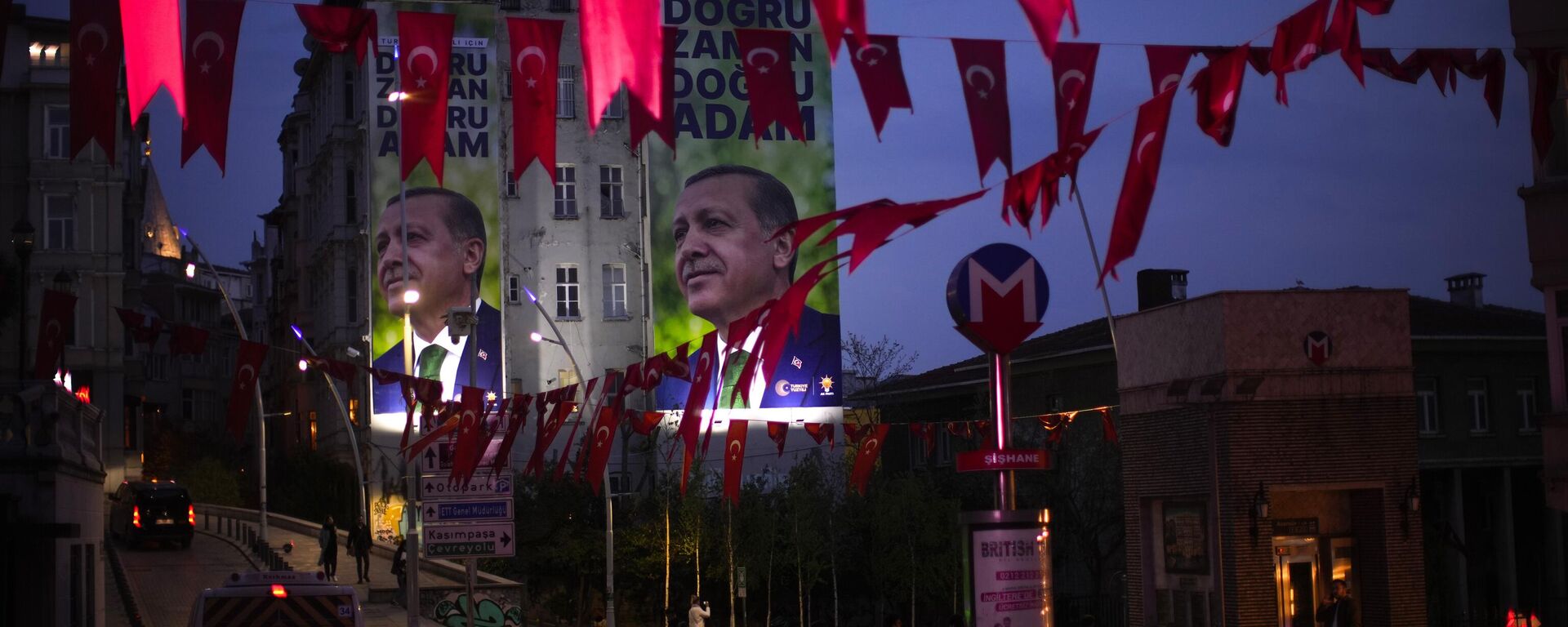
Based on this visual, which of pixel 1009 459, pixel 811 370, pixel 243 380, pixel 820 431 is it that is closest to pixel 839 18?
pixel 1009 459

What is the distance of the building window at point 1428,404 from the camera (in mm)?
49656

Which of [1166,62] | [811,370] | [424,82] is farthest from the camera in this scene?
[811,370]

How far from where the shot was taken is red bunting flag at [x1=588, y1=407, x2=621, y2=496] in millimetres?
22841

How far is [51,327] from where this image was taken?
22500 millimetres

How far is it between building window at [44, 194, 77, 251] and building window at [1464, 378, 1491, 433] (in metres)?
49.7

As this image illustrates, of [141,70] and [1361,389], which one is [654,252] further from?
[141,70]

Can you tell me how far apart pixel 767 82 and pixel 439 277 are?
189 feet

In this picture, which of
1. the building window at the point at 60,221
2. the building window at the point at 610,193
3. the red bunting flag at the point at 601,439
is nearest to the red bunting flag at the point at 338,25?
the red bunting flag at the point at 601,439

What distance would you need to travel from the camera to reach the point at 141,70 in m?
8.77

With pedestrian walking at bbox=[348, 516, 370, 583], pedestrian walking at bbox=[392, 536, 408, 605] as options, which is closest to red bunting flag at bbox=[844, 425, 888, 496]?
pedestrian walking at bbox=[392, 536, 408, 605]

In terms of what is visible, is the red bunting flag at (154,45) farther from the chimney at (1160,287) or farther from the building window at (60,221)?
the building window at (60,221)

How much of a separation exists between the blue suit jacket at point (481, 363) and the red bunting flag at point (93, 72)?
56225 millimetres

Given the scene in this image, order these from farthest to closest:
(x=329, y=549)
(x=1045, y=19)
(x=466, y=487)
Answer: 1. (x=329, y=549)
2. (x=466, y=487)
3. (x=1045, y=19)

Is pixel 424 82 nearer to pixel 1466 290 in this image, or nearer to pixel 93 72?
pixel 93 72
